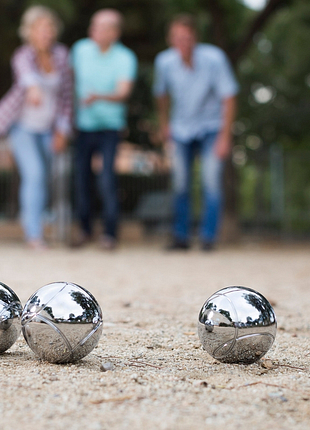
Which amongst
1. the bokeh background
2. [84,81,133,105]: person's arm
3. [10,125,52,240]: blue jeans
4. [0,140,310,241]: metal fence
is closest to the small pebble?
[10,125,52,240]: blue jeans

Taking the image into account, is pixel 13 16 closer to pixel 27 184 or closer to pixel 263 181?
pixel 27 184

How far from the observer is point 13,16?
1005 cm

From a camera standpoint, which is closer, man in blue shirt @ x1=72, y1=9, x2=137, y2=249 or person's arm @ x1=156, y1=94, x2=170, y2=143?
man in blue shirt @ x1=72, y1=9, x2=137, y2=249

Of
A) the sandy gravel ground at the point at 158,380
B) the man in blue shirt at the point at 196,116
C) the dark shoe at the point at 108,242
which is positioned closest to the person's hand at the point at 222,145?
the man in blue shirt at the point at 196,116

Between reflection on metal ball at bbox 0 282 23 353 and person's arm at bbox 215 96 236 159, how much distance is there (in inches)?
186

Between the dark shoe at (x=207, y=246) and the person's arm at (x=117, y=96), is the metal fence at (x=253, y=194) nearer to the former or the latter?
the person's arm at (x=117, y=96)

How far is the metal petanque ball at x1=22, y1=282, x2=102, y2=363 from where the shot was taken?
6.10 ft

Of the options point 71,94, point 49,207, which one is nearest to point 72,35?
point 49,207

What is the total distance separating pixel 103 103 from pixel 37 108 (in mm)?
720

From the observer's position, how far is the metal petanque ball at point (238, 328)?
1.90 metres

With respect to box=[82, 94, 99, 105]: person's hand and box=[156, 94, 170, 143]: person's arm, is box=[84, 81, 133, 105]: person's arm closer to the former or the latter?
box=[82, 94, 99, 105]: person's hand

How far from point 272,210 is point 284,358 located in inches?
416

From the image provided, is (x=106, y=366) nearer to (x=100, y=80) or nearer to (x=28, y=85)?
(x=28, y=85)

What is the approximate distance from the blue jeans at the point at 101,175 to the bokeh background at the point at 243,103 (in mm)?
3400
